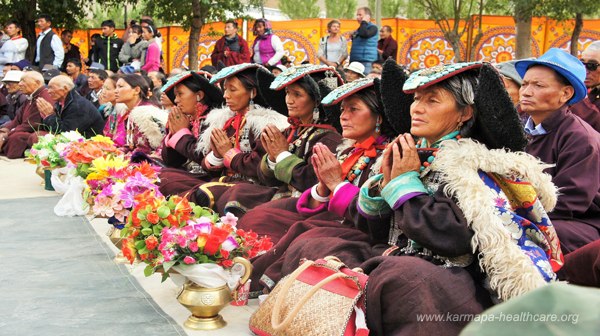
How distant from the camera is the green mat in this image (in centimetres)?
366

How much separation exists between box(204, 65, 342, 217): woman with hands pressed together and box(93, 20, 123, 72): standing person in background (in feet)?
31.3

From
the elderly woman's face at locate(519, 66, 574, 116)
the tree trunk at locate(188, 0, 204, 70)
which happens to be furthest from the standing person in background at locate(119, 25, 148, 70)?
the elderly woman's face at locate(519, 66, 574, 116)

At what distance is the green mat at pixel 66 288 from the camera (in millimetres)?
3658

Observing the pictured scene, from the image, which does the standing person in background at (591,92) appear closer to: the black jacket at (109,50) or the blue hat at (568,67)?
the blue hat at (568,67)

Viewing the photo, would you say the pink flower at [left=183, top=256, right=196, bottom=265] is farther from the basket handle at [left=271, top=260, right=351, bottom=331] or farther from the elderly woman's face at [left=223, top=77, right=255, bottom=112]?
the elderly woman's face at [left=223, top=77, right=255, bottom=112]

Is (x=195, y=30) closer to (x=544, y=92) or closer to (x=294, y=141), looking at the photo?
(x=294, y=141)

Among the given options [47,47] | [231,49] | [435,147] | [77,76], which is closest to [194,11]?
[231,49]

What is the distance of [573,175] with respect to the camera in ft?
12.2

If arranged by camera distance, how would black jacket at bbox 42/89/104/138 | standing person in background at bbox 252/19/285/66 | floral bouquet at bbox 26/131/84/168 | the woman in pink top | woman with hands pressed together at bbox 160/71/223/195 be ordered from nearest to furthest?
woman with hands pressed together at bbox 160/71/223/195, floral bouquet at bbox 26/131/84/168, black jacket at bbox 42/89/104/138, the woman in pink top, standing person in background at bbox 252/19/285/66

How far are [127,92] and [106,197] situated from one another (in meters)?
2.76

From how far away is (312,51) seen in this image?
15.1 m

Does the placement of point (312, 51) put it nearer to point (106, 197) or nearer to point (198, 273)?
point (106, 197)

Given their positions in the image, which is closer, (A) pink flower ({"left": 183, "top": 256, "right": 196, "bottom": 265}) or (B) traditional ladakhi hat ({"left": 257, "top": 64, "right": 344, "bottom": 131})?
(A) pink flower ({"left": 183, "top": 256, "right": 196, "bottom": 265})

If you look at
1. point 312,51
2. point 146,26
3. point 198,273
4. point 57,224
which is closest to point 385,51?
point 312,51
